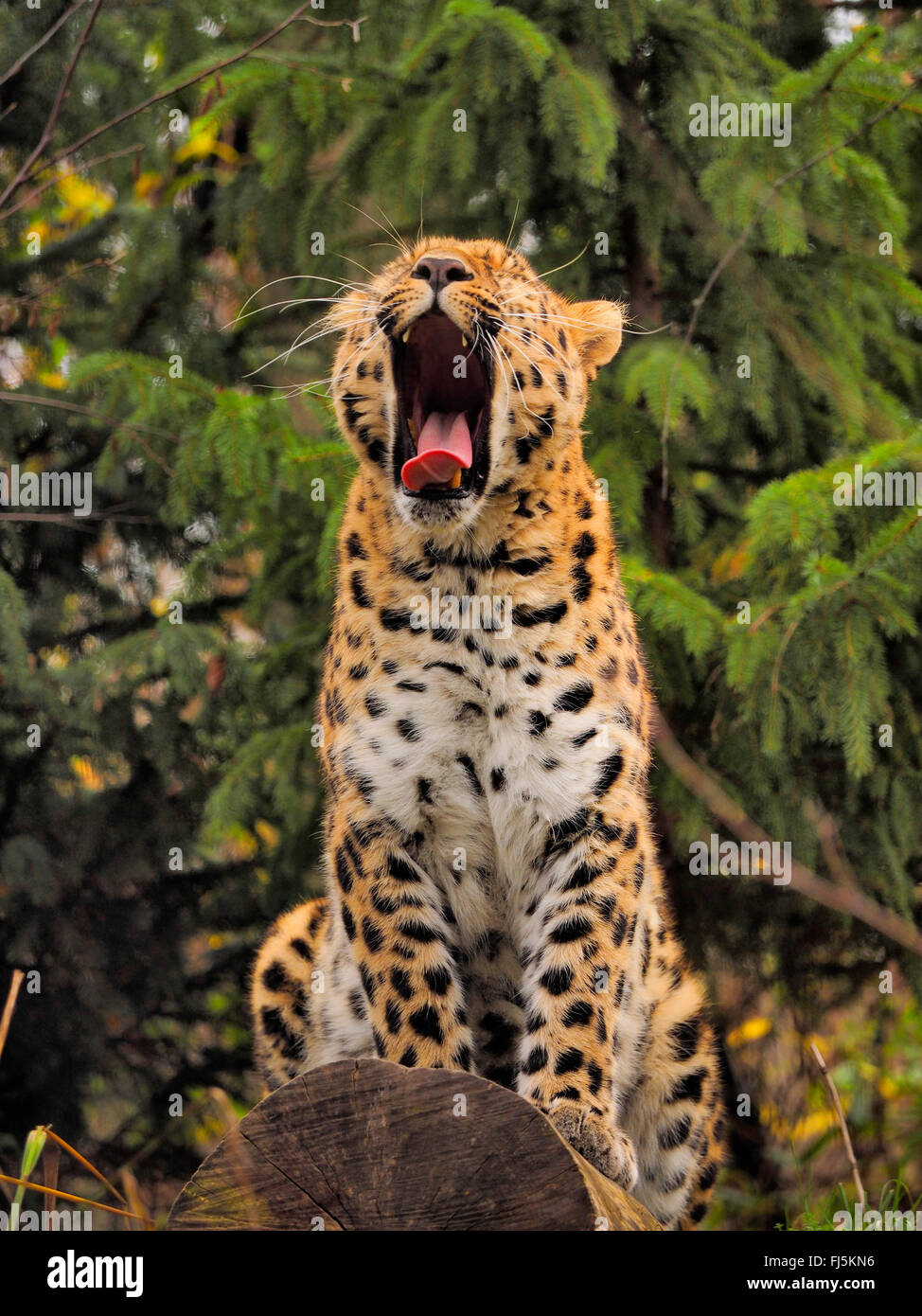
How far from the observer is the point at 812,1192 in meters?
6.94

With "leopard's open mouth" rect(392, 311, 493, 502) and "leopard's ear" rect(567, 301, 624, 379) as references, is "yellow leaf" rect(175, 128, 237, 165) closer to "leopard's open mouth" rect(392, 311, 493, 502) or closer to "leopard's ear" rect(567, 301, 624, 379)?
"leopard's ear" rect(567, 301, 624, 379)

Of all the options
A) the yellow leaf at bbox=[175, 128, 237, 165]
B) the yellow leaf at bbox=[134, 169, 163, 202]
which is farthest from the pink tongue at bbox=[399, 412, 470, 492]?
the yellow leaf at bbox=[134, 169, 163, 202]

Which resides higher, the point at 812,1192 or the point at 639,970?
the point at 639,970

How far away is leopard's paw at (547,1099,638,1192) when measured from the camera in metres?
3.92

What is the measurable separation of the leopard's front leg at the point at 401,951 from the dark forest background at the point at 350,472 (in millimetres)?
1769

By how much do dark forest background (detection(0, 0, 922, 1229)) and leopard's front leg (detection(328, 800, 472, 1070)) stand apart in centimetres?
177

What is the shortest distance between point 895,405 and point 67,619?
4.39 metres

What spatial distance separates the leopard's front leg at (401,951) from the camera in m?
4.20

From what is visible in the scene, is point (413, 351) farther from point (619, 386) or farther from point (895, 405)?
point (895, 405)

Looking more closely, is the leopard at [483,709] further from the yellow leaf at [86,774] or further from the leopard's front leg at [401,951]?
the yellow leaf at [86,774]

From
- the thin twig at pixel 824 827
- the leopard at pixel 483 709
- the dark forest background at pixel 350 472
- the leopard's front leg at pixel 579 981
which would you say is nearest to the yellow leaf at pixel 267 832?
the dark forest background at pixel 350 472

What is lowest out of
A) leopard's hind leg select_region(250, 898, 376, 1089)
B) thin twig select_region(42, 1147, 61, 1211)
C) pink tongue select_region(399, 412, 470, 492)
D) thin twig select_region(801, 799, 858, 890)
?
thin twig select_region(42, 1147, 61, 1211)

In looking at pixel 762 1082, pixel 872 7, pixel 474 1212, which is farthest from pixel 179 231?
pixel 474 1212

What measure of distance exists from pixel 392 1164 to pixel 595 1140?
0.96 meters
